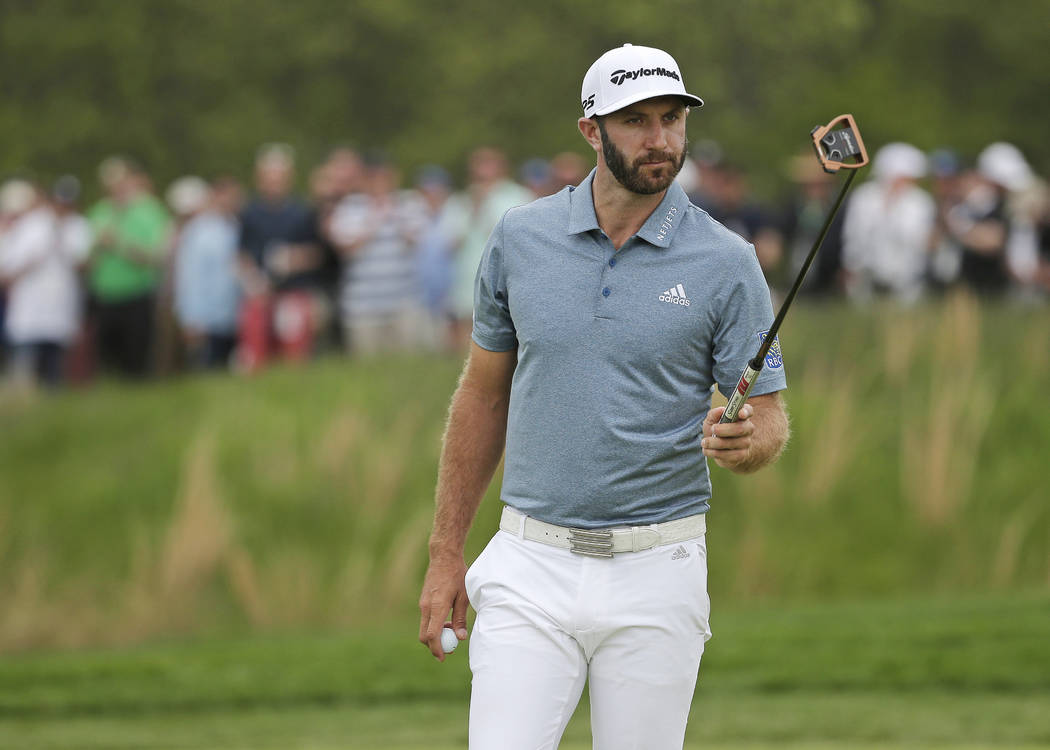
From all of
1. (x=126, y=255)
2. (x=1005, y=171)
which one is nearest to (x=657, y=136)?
(x=1005, y=171)

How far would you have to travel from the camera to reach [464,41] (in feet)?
107

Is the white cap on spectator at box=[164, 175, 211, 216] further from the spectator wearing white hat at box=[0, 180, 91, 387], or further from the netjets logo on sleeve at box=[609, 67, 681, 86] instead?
the netjets logo on sleeve at box=[609, 67, 681, 86]

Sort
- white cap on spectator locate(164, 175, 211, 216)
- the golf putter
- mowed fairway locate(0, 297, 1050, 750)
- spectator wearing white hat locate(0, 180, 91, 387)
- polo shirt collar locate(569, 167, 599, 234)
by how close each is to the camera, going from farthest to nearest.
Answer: white cap on spectator locate(164, 175, 211, 216) < spectator wearing white hat locate(0, 180, 91, 387) < mowed fairway locate(0, 297, 1050, 750) < polo shirt collar locate(569, 167, 599, 234) < the golf putter

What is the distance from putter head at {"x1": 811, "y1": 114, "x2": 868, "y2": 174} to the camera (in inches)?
168

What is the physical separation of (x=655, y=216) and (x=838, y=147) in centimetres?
56

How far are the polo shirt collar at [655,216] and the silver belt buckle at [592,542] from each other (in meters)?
0.72

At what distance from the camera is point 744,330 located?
15.0 ft

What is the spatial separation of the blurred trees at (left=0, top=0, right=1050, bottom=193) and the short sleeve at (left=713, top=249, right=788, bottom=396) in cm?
2241

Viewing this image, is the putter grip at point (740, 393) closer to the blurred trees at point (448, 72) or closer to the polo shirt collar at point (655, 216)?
the polo shirt collar at point (655, 216)

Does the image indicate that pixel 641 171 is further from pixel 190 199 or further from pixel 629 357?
pixel 190 199

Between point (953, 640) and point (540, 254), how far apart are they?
6.81 metres

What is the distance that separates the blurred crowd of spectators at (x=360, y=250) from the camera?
1434 centimetres

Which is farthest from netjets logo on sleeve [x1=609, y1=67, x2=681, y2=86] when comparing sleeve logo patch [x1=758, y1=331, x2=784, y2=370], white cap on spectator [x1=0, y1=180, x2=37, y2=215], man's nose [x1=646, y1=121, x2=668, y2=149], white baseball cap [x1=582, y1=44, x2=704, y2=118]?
white cap on spectator [x1=0, y1=180, x2=37, y2=215]

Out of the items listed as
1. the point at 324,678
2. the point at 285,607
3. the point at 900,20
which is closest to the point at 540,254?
the point at 324,678
